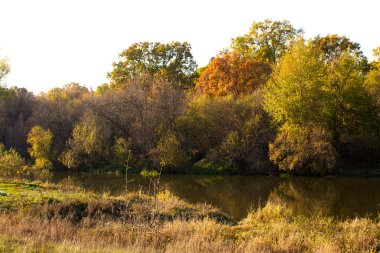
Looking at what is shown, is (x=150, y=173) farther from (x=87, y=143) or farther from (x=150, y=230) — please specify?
(x=150, y=230)

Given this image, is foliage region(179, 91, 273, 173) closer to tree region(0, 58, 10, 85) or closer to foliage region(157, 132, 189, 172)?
foliage region(157, 132, 189, 172)

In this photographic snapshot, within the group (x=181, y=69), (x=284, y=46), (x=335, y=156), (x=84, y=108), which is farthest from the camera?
(x=181, y=69)

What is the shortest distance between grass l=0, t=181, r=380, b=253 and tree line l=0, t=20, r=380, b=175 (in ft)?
54.7

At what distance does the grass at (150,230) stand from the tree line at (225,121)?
16674 mm

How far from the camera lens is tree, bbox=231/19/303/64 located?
5384cm

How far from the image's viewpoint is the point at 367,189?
2834 cm

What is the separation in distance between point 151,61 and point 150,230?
161ft

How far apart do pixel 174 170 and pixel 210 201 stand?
16639mm

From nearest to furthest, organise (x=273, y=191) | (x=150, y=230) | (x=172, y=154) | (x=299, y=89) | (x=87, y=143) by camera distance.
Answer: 1. (x=150, y=230)
2. (x=273, y=191)
3. (x=299, y=89)
4. (x=172, y=154)
5. (x=87, y=143)

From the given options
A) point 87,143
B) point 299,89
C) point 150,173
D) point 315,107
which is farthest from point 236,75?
point 87,143

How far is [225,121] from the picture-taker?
41.8 meters

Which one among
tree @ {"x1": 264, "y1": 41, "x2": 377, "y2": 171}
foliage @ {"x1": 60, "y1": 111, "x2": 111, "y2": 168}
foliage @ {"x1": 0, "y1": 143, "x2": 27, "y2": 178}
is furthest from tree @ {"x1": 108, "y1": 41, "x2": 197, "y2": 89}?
foliage @ {"x1": 0, "y1": 143, "x2": 27, "y2": 178}

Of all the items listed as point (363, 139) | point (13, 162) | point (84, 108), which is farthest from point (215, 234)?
point (84, 108)

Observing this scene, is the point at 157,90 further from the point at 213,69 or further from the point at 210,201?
the point at 210,201
